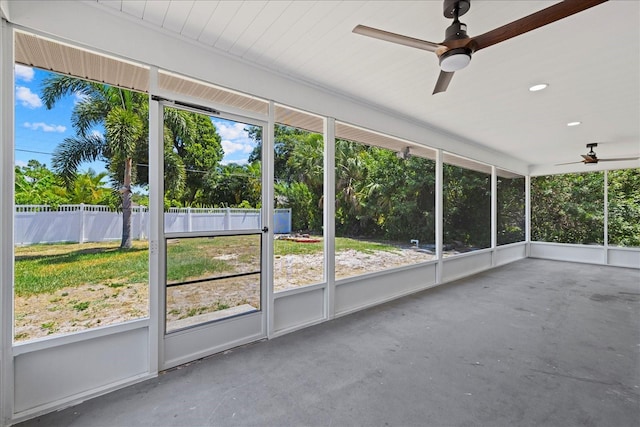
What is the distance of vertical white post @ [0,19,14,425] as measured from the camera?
1786mm

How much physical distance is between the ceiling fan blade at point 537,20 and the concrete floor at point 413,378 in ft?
8.14

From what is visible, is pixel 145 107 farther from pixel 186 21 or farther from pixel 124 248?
pixel 124 248

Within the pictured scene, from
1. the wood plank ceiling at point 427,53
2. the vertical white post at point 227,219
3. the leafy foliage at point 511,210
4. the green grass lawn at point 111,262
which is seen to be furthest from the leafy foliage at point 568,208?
the vertical white post at point 227,219

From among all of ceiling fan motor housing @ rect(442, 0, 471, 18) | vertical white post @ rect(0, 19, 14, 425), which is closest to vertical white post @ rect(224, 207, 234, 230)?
vertical white post @ rect(0, 19, 14, 425)

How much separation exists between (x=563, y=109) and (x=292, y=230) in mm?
4085

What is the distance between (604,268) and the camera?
7.06m

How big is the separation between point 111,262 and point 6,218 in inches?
30.8

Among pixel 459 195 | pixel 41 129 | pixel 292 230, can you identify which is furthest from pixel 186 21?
pixel 459 195

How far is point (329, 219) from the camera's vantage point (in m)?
3.62

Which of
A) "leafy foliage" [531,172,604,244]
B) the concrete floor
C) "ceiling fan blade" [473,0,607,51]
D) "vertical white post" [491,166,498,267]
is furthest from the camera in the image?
"leafy foliage" [531,172,604,244]

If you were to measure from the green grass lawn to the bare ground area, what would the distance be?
0.23 feet

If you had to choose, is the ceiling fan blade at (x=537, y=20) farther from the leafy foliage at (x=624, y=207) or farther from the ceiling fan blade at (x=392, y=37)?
the leafy foliage at (x=624, y=207)

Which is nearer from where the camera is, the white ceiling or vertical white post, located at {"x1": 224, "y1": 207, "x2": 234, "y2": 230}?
the white ceiling

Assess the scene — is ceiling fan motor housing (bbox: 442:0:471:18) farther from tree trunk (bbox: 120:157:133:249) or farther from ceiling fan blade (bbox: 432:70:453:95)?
tree trunk (bbox: 120:157:133:249)
